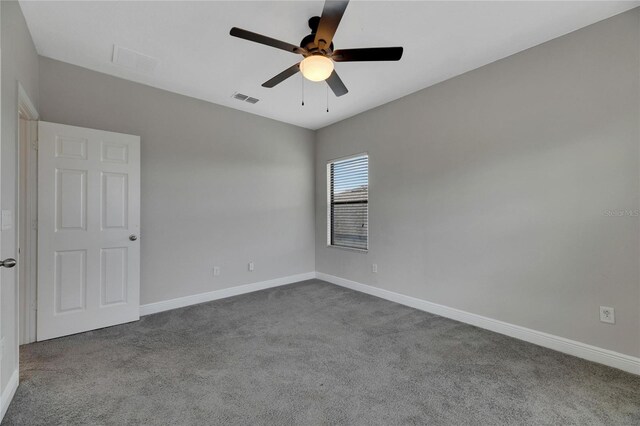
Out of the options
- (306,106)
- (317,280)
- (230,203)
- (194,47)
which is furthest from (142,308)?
(306,106)

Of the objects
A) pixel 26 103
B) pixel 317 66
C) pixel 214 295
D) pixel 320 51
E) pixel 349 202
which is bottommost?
pixel 214 295

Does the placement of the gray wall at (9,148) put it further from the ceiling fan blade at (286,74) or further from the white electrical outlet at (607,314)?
the white electrical outlet at (607,314)

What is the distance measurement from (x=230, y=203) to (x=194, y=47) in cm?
200

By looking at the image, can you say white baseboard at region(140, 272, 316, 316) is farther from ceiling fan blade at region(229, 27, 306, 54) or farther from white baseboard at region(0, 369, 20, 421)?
ceiling fan blade at region(229, 27, 306, 54)

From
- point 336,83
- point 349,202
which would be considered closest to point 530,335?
point 349,202

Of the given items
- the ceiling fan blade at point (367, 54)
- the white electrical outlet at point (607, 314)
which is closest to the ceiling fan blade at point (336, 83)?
the ceiling fan blade at point (367, 54)

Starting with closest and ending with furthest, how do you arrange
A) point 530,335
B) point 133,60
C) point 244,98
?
point 530,335 → point 133,60 → point 244,98

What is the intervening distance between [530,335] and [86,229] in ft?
14.4

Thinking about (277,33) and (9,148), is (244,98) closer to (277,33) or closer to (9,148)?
(277,33)

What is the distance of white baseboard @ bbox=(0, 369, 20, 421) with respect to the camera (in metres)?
1.62

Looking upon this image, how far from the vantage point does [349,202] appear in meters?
4.53

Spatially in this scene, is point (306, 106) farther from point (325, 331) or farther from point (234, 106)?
point (325, 331)

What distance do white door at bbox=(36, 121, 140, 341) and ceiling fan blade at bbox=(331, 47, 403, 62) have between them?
241 cm

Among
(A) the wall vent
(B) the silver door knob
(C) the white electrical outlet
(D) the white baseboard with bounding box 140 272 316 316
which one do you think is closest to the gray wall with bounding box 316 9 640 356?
(C) the white electrical outlet
